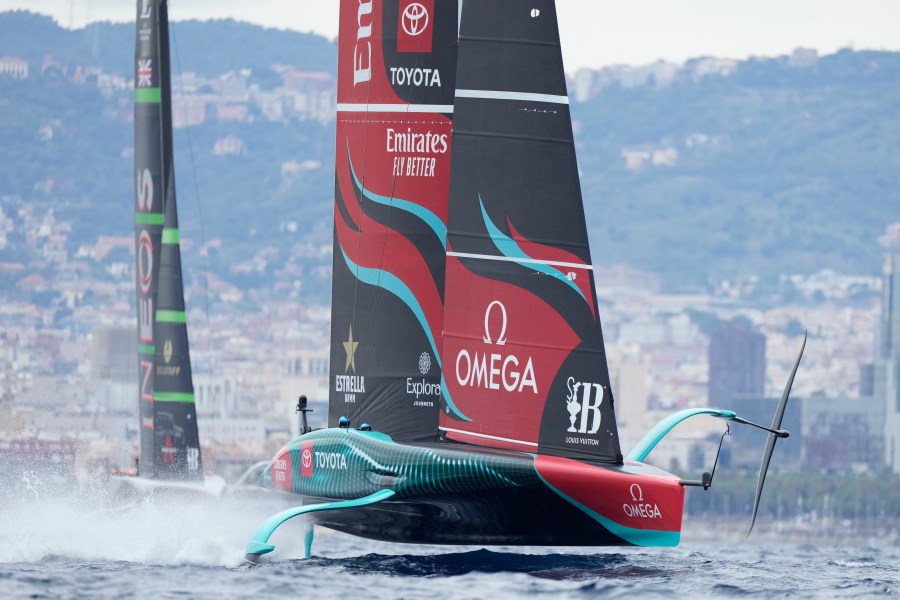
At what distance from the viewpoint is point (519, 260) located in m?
12.5

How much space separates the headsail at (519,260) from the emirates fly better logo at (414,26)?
1.42 m

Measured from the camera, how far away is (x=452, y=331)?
42.3 ft

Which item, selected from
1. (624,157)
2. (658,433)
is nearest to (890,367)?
(624,157)

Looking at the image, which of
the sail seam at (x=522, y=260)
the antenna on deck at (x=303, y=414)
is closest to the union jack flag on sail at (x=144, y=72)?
the antenna on deck at (x=303, y=414)

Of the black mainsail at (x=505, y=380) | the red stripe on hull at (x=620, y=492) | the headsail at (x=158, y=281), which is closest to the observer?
the red stripe on hull at (x=620, y=492)

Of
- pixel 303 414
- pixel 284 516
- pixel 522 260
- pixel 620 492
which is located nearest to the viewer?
pixel 620 492

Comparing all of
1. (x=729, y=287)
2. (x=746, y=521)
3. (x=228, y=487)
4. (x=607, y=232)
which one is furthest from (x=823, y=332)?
(x=228, y=487)

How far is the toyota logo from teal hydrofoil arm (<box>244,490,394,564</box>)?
145 inches

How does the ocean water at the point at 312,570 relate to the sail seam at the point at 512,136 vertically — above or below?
below

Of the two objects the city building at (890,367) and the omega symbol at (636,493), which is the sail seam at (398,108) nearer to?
the omega symbol at (636,493)

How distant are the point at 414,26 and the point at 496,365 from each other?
307 cm

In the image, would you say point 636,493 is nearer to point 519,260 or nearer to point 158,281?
point 519,260

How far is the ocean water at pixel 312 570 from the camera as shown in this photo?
11.2 meters

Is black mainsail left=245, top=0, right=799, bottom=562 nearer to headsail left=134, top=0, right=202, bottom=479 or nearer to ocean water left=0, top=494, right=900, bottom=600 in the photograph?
ocean water left=0, top=494, right=900, bottom=600
